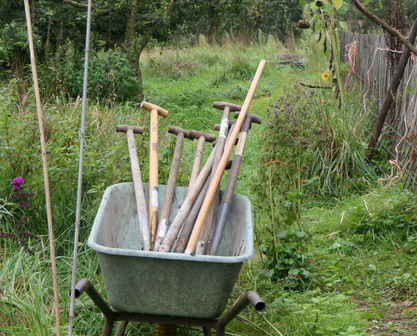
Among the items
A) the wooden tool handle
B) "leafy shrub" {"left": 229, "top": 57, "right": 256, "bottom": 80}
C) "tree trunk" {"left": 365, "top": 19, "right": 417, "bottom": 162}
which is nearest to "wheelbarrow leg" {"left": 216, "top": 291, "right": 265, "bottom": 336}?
the wooden tool handle

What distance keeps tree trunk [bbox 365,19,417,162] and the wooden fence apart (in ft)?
0.26

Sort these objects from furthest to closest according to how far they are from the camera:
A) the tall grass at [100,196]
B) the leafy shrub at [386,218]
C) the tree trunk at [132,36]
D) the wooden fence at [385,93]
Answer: the tree trunk at [132,36]
the wooden fence at [385,93]
the leafy shrub at [386,218]
the tall grass at [100,196]

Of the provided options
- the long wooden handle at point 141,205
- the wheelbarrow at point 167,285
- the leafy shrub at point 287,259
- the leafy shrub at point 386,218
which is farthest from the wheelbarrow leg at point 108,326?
the leafy shrub at point 386,218

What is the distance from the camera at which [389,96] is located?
391cm

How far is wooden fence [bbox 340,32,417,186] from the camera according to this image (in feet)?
12.0

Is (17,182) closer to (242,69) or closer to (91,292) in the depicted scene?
(91,292)

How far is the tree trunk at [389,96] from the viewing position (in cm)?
371

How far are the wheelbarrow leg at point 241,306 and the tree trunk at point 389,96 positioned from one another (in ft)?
9.62

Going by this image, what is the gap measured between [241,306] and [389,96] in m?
3.04

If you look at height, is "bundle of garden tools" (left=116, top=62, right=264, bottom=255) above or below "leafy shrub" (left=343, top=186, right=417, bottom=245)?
above

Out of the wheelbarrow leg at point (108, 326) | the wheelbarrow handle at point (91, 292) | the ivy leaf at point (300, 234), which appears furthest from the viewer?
the ivy leaf at point (300, 234)

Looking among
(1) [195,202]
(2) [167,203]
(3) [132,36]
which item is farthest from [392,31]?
(3) [132,36]

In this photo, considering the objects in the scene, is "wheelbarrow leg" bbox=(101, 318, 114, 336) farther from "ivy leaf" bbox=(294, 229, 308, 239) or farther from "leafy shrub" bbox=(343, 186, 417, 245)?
"leafy shrub" bbox=(343, 186, 417, 245)

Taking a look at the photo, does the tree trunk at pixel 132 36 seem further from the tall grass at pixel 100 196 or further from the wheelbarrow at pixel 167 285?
the wheelbarrow at pixel 167 285
